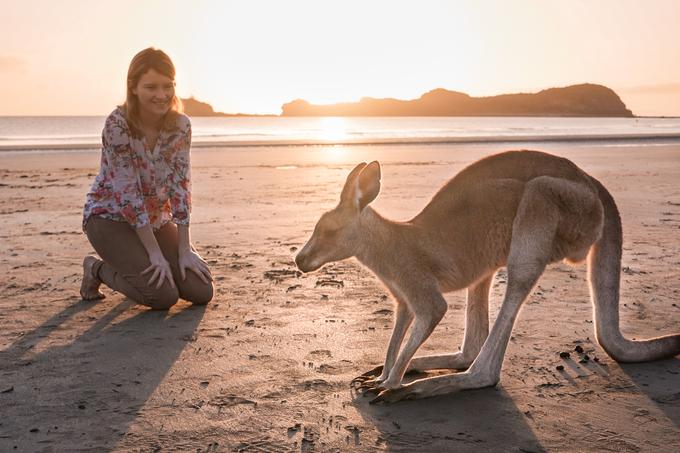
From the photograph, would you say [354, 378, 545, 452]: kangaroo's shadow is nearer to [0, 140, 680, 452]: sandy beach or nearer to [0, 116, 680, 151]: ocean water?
[0, 140, 680, 452]: sandy beach

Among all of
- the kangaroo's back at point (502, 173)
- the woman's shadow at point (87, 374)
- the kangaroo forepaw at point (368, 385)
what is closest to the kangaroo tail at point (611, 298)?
the kangaroo's back at point (502, 173)

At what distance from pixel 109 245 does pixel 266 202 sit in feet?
17.3

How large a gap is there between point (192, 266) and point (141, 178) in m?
0.69

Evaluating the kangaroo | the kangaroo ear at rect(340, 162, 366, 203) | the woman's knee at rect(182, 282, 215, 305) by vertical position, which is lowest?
the woman's knee at rect(182, 282, 215, 305)

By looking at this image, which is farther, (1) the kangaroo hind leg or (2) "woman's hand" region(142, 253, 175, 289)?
(2) "woman's hand" region(142, 253, 175, 289)

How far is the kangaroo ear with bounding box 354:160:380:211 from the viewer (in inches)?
136

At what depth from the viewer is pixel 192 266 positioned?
4.93m

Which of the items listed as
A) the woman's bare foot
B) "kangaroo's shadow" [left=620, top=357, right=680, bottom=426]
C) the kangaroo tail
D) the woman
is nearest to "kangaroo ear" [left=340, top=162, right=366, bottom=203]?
the kangaroo tail

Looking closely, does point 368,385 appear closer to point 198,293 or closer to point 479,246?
point 479,246

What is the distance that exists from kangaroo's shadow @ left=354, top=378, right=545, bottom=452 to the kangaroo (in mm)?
63

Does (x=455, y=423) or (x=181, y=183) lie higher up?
(x=181, y=183)

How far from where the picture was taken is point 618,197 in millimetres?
10289


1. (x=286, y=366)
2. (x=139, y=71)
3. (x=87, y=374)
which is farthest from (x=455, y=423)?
(x=139, y=71)

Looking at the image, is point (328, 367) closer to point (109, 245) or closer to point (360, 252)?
point (360, 252)
